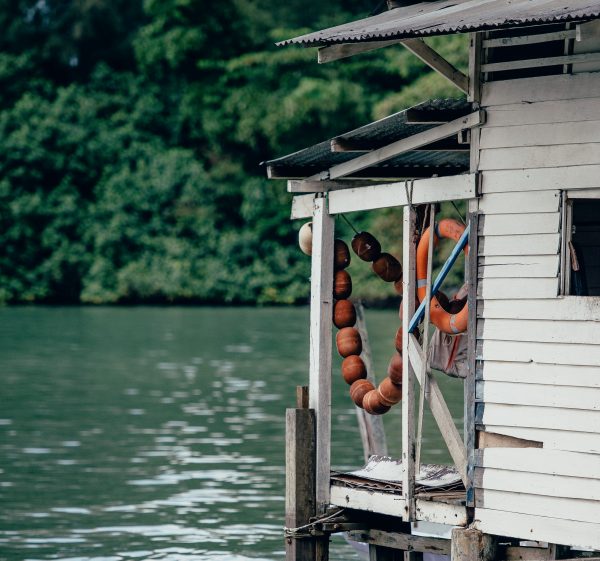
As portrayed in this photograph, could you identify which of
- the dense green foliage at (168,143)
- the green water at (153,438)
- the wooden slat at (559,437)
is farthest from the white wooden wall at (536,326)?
the dense green foliage at (168,143)

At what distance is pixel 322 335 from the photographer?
11.4m

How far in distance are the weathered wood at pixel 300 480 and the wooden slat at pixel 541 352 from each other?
5.79ft

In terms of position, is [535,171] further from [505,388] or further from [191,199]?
[191,199]

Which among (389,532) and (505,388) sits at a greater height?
(505,388)

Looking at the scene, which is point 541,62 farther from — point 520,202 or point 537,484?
point 537,484

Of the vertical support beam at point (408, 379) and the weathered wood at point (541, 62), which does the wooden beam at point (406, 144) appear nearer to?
the weathered wood at point (541, 62)

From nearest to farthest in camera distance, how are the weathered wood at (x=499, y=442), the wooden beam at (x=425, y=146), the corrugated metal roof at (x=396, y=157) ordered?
the weathered wood at (x=499, y=442) < the corrugated metal roof at (x=396, y=157) < the wooden beam at (x=425, y=146)

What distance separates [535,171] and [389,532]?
284 cm

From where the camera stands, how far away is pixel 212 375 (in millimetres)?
32062

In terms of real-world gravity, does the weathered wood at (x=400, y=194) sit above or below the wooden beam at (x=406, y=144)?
below

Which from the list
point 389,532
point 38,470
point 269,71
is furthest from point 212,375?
point 269,71

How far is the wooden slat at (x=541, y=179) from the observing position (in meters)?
9.50

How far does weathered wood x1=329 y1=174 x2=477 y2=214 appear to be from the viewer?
10023 mm

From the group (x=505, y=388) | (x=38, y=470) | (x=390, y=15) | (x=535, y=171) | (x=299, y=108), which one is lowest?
(x=38, y=470)
